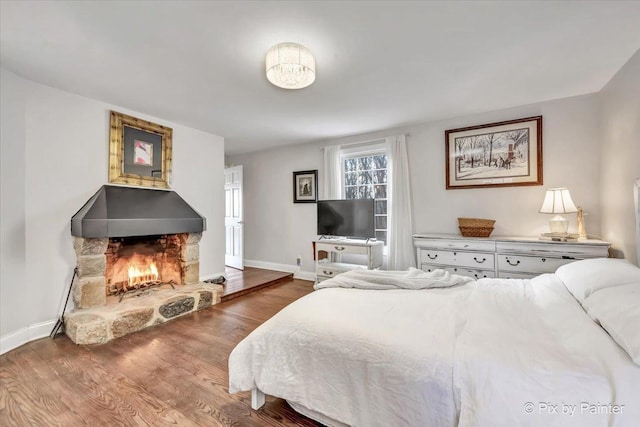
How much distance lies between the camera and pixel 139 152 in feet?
11.1

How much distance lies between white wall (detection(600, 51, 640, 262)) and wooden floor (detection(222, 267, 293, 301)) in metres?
4.10

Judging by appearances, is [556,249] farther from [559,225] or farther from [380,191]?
[380,191]

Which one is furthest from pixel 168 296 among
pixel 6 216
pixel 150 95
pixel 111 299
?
pixel 150 95

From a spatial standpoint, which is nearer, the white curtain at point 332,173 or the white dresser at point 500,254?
the white dresser at point 500,254

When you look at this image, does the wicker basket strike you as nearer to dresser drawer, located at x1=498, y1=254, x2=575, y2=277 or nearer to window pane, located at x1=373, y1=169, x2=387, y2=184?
dresser drawer, located at x1=498, y1=254, x2=575, y2=277

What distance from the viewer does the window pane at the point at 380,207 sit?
13.9ft

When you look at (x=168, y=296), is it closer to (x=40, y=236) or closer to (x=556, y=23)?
(x=40, y=236)

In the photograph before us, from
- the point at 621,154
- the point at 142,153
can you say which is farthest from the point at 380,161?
the point at 142,153

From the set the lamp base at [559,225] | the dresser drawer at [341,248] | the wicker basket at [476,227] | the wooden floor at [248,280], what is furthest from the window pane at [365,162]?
the lamp base at [559,225]

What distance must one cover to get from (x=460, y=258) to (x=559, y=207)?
106 centimetres

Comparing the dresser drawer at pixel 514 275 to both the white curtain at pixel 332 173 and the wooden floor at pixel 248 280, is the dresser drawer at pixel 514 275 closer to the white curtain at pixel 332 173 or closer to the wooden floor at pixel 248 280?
the white curtain at pixel 332 173

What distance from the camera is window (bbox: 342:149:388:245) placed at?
4258 mm

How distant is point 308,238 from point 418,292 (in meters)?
3.12

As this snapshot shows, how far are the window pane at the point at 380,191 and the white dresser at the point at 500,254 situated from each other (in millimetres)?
1036
